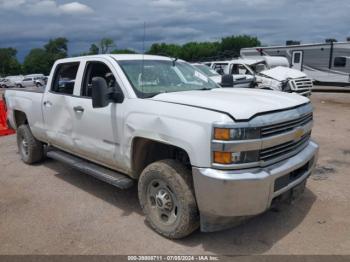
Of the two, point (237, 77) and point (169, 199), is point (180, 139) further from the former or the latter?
point (237, 77)

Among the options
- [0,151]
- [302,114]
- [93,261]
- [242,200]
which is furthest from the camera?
[0,151]

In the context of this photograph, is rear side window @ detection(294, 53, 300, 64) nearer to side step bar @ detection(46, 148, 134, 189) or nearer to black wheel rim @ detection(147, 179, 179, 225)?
side step bar @ detection(46, 148, 134, 189)

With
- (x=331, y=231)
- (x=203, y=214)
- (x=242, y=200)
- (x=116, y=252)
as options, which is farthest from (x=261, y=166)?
(x=116, y=252)

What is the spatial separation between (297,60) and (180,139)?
70.8 ft

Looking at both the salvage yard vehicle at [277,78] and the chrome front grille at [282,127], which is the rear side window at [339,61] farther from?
the chrome front grille at [282,127]

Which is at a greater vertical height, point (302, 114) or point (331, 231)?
point (302, 114)

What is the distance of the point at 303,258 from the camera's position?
344 cm

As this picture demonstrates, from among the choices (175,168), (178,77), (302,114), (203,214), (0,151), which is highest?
(178,77)

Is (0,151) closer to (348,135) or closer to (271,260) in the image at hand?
(271,260)

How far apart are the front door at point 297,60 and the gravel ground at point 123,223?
18182mm

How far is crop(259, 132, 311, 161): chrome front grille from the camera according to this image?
3449 millimetres

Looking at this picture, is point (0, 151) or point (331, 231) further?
point (0, 151)

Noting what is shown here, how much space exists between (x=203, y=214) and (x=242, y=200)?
1.36ft

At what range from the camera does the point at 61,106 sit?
5.27m
